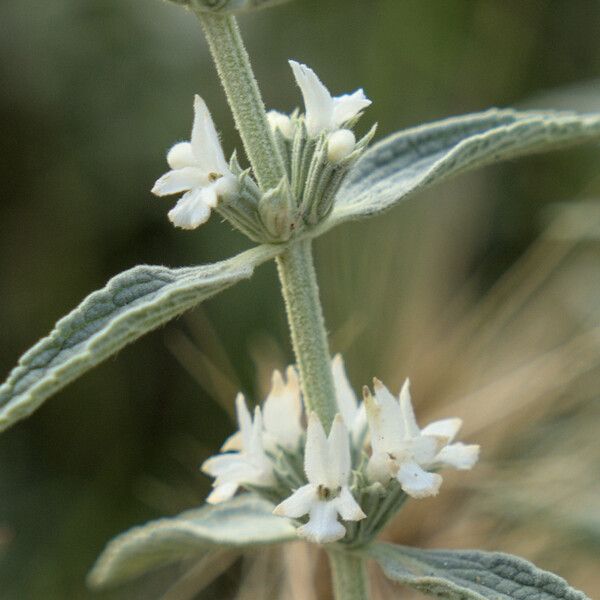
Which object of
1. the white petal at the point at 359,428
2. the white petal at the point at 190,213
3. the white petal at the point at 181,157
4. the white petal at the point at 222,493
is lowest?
the white petal at the point at 222,493

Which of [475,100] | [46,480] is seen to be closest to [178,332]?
[46,480]

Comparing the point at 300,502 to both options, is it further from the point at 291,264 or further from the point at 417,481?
the point at 291,264

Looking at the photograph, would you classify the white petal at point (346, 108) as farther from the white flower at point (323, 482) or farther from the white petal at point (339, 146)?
the white flower at point (323, 482)

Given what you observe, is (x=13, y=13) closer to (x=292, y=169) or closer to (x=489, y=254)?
(x=489, y=254)

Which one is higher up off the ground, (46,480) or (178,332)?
(178,332)

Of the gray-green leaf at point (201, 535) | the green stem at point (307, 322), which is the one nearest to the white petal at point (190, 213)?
the green stem at point (307, 322)

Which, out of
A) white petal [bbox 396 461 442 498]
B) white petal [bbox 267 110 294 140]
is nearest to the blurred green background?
white petal [bbox 396 461 442 498]

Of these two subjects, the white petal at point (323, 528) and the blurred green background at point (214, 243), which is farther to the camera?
the blurred green background at point (214, 243)
